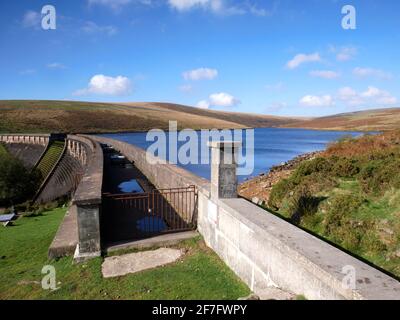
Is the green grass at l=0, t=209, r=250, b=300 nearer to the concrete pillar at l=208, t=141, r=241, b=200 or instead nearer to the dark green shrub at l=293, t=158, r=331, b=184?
the concrete pillar at l=208, t=141, r=241, b=200

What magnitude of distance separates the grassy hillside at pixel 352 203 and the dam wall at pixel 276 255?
1770 mm

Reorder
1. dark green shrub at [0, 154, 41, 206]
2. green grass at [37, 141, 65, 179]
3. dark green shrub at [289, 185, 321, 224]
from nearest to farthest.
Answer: dark green shrub at [289, 185, 321, 224], dark green shrub at [0, 154, 41, 206], green grass at [37, 141, 65, 179]

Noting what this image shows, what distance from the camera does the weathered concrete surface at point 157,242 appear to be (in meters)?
7.22

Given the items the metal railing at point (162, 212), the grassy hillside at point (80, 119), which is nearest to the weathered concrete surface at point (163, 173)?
the metal railing at point (162, 212)

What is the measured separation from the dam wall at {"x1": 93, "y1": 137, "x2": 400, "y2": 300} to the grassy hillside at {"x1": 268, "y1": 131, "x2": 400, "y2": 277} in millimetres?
1770

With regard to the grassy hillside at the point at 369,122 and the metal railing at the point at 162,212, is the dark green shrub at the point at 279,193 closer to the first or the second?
the metal railing at the point at 162,212

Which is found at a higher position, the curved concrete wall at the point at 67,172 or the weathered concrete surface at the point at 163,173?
the weathered concrete surface at the point at 163,173

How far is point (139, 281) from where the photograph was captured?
5953mm

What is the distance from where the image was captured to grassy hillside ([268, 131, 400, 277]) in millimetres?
5953

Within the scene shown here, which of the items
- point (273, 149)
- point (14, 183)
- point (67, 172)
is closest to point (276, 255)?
point (14, 183)

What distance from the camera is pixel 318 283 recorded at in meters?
3.71

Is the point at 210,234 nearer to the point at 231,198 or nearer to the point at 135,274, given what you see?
the point at 231,198

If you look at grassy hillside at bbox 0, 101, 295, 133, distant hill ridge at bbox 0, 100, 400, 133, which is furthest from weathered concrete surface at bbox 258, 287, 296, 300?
grassy hillside at bbox 0, 101, 295, 133

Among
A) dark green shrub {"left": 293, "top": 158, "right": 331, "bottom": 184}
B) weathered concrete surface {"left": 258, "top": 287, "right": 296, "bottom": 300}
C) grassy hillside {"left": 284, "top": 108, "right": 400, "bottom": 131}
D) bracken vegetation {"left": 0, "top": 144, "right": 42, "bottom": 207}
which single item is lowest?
bracken vegetation {"left": 0, "top": 144, "right": 42, "bottom": 207}
